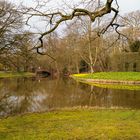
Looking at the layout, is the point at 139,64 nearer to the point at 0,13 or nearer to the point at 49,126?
the point at 0,13

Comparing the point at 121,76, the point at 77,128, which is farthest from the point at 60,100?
the point at 121,76

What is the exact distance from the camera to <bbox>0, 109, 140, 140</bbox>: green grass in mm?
9414

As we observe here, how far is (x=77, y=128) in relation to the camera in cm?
1073

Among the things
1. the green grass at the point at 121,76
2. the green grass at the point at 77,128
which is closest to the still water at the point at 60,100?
the green grass at the point at 77,128

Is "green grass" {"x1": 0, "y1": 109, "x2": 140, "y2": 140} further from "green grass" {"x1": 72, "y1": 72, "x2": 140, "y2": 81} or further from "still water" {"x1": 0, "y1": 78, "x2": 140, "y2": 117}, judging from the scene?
"green grass" {"x1": 72, "y1": 72, "x2": 140, "y2": 81}

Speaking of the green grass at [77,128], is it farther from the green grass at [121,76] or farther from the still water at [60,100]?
the green grass at [121,76]

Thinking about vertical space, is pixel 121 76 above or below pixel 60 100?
above

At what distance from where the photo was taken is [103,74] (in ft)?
150

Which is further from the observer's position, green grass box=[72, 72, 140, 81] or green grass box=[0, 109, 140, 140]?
green grass box=[72, 72, 140, 81]

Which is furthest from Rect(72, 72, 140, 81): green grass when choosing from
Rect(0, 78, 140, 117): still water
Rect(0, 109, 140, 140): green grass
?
Rect(0, 109, 140, 140): green grass

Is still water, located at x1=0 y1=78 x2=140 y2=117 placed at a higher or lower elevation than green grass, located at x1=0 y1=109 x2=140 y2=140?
lower

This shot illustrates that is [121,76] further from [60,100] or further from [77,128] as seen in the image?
[77,128]

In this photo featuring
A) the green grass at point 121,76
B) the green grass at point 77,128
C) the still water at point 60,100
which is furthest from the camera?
the green grass at point 121,76

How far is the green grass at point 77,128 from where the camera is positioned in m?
9.41
